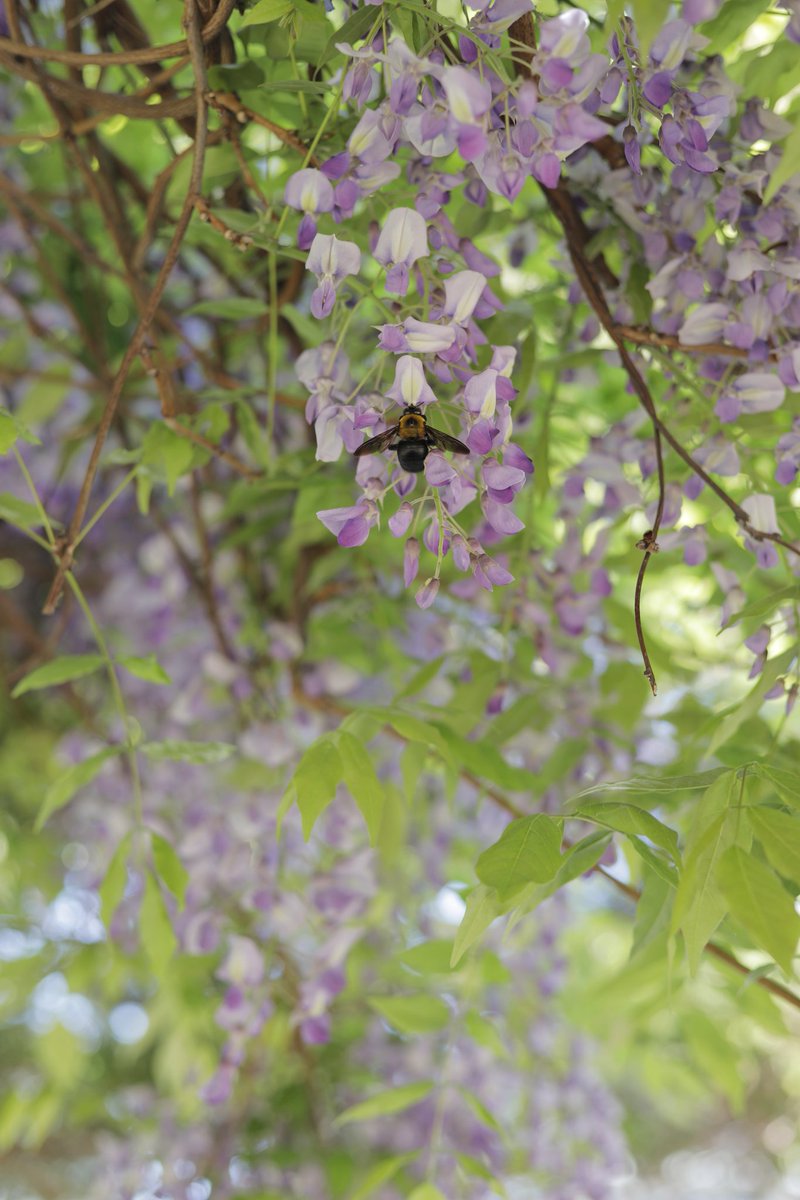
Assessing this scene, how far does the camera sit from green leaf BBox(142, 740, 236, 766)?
626 mm

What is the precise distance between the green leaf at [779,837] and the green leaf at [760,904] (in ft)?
0.07

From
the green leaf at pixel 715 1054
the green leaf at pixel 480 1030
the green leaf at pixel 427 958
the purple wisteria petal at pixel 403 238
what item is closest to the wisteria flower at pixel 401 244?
the purple wisteria petal at pixel 403 238

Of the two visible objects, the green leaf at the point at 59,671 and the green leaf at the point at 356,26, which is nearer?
the green leaf at the point at 356,26

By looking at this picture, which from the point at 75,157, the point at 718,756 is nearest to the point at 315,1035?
the point at 718,756

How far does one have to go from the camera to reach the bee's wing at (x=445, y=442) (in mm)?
421

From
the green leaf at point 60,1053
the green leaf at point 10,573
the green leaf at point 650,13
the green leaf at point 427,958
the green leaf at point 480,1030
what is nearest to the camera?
the green leaf at point 650,13

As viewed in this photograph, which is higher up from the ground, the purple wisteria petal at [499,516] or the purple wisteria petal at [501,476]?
the purple wisteria petal at [501,476]

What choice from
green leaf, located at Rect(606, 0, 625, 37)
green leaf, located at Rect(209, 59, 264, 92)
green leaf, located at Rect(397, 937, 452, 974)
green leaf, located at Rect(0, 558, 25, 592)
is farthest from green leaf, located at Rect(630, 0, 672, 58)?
green leaf, located at Rect(0, 558, 25, 592)

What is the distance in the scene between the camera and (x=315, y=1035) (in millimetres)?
825

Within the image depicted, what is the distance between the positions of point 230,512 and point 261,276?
0.19 meters

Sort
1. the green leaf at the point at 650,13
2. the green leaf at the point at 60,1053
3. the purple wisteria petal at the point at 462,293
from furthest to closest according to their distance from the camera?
the green leaf at the point at 60,1053
the purple wisteria petal at the point at 462,293
the green leaf at the point at 650,13

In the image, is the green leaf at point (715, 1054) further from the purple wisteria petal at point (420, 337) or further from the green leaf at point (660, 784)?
the purple wisteria petal at point (420, 337)

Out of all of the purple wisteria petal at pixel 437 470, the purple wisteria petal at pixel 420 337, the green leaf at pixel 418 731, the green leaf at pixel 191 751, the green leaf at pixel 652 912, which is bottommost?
the green leaf at pixel 652 912

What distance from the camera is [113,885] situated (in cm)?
66
